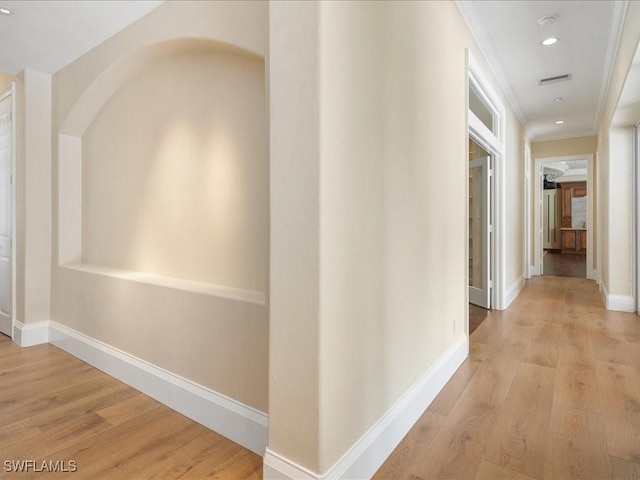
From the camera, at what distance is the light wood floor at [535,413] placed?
66.3 inches

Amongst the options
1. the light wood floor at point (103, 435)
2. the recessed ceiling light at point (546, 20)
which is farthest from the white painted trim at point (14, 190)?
the recessed ceiling light at point (546, 20)

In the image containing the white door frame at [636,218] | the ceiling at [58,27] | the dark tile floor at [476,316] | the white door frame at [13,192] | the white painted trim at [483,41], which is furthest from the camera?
the white door frame at [636,218]

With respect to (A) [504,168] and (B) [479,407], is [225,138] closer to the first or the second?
(B) [479,407]

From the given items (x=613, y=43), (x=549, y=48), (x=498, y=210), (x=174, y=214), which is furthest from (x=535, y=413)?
(x=613, y=43)

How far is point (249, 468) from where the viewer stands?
5.56 feet

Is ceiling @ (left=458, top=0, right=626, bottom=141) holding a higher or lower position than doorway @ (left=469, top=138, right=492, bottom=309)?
higher

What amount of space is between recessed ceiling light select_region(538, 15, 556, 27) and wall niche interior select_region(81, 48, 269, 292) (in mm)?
A: 2564

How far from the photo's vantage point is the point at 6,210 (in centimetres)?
367

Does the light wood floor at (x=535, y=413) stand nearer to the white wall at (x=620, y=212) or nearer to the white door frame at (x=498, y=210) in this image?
the white door frame at (x=498, y=210)

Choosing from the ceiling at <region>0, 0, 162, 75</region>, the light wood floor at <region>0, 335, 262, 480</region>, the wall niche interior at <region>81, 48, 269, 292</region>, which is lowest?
the light wood floor at <region>0, 335, 262, 480</region>

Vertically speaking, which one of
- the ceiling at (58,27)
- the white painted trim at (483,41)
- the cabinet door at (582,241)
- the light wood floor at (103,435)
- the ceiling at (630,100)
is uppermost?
the white painted trim at (483,41)

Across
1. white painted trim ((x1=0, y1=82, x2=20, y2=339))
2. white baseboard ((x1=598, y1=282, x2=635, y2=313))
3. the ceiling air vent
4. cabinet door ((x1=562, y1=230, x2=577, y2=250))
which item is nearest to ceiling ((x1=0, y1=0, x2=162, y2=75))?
white painted trim ((x1=0, y1=82, x2=20, y2=339))

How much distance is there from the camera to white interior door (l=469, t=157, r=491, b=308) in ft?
15.0

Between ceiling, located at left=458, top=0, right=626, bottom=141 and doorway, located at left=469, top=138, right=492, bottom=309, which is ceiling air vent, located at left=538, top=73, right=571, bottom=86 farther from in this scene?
doorway, located at left=469, top=138, right=492, bottom=309
